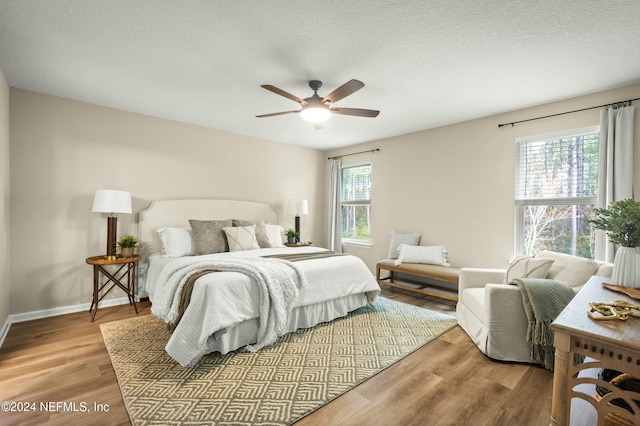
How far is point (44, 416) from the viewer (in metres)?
1.74

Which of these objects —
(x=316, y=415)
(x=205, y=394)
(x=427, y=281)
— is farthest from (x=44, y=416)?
(x=427, y=281)

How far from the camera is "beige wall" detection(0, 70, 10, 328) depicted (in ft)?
9.26

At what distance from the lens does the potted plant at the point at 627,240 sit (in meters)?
1.78

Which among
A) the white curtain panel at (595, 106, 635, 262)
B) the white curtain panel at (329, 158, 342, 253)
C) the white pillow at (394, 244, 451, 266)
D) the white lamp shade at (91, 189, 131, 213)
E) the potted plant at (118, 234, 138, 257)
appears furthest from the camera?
the white curtain panel at (329, 158, 342, 253)

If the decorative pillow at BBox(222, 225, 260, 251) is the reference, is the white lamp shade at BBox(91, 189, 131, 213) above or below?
above

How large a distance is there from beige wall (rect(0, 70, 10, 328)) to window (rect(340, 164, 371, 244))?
4.71m

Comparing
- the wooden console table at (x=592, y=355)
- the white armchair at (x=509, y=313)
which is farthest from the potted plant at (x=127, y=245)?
the wooden console table at (x=592, y=355)

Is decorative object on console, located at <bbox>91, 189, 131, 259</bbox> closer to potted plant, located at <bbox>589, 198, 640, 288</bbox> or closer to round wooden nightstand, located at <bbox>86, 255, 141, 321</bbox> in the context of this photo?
round wooden nightstand, located at <bbox>86, 255, 141, 321</bbox>

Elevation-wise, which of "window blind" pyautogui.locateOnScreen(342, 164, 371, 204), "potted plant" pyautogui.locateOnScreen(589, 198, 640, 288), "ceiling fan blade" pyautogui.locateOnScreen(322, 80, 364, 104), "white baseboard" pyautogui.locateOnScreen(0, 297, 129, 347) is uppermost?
"ceiling fan blade" pyautogui.locateOnScreen(322, 80, 364, 104)

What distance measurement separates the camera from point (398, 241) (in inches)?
191

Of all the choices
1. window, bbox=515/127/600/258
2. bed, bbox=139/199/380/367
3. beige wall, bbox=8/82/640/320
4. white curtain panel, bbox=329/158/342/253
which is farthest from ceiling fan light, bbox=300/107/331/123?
white curtain panel, bbox=329/158/342/253

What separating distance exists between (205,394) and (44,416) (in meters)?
0.89

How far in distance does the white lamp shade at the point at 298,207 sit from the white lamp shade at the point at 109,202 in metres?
2.61

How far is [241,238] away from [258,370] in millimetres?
2069
